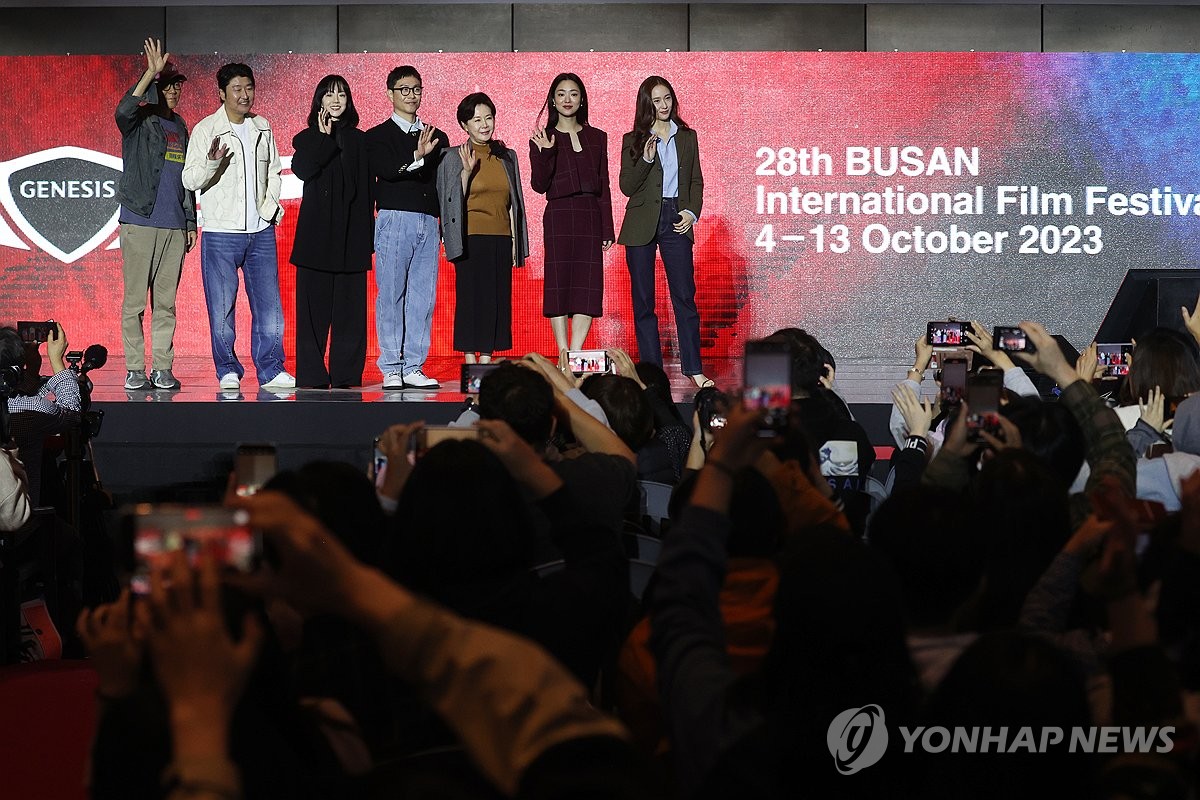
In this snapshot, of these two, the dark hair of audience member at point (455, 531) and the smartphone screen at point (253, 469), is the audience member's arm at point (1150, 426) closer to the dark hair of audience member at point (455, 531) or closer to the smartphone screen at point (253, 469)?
the dark hair of audience member at point (455, 531)

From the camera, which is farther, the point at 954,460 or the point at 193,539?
the point at 954,460

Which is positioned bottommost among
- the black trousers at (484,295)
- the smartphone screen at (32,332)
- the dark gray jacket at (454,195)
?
the smartphone screen at (32,332)

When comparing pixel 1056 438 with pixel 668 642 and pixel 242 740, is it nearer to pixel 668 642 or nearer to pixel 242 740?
pixel 668 642

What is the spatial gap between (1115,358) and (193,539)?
3142 mm

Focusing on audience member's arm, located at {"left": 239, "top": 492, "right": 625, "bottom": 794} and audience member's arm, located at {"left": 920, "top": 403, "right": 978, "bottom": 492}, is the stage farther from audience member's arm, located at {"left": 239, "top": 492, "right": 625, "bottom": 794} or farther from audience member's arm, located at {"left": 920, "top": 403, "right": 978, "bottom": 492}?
audience member's arm, located at {"left": 239, "top": 492, "right": 625, "bottom": 794}

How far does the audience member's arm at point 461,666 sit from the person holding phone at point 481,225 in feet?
16.6

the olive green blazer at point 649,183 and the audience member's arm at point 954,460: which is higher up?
the olive green blazer at point 649,183

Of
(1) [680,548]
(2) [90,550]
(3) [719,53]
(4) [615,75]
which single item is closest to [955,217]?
(3) [719,53]

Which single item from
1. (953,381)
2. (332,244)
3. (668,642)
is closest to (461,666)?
(668,642)

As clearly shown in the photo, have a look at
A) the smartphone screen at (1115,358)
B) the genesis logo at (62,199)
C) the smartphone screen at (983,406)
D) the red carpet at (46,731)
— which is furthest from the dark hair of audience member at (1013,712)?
the genesis logo at (62,199)

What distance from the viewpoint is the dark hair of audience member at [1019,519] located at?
1354mm

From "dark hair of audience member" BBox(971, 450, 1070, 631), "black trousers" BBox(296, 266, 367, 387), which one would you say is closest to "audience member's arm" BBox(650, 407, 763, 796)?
"dark hair of audience member" BBox(971, 450, 1070, 631)

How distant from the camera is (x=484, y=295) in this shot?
6.02 metres

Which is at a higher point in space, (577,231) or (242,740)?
(577,231)
